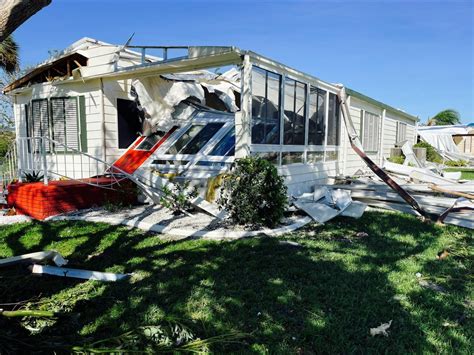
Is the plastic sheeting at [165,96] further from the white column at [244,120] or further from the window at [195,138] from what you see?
the white column at [244,120]

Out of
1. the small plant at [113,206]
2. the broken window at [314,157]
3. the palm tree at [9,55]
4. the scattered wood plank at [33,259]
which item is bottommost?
the scattered wood plank at [33,259]

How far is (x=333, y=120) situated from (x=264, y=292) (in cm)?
753

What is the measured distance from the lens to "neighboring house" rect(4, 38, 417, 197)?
7105mm

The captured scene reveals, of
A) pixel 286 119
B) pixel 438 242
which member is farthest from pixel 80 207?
pixel 438 242

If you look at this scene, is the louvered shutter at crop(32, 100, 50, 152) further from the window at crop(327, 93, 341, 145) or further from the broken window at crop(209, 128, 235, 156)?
the window at crop(327, 93, 341, 145)

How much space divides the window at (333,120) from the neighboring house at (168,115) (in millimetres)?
28

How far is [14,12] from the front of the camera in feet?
7.32

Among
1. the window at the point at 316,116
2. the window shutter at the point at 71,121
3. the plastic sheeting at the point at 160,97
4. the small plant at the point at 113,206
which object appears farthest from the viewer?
the window at the point at 316,116

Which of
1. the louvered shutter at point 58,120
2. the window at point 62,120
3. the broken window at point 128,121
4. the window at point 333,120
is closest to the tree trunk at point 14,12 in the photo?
the broken window at point 128,121

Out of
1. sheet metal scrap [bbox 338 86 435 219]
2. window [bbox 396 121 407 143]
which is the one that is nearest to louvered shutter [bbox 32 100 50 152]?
sheet metal scrap [bbox 338 86 435 219]

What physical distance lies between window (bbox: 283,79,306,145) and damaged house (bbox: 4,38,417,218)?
23 millimetres

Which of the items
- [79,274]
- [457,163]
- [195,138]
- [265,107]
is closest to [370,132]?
[265,107]

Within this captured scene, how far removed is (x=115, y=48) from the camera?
7.98m

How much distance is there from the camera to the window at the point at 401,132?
16.6 m
